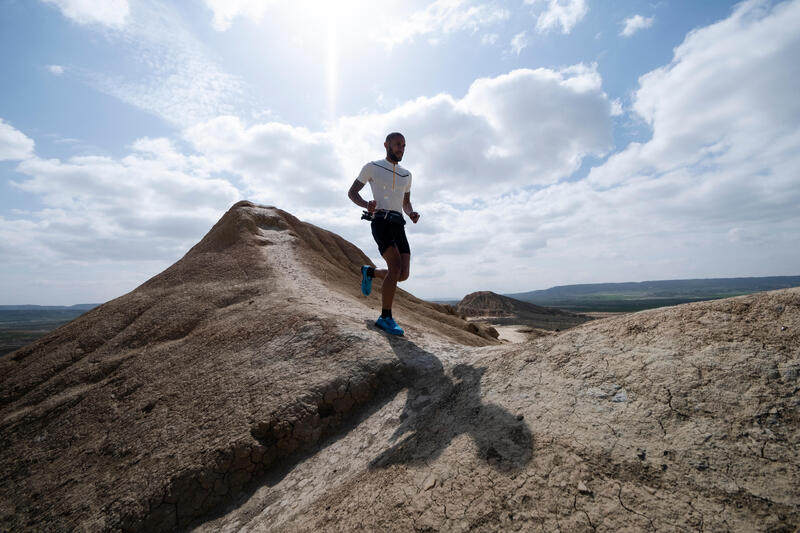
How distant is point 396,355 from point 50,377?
4.61 m

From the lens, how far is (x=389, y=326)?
13.5 feet

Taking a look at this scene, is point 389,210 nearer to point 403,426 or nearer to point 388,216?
point 388,216

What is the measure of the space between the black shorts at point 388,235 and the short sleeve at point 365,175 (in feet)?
1.53

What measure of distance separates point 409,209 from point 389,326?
1.41 meters

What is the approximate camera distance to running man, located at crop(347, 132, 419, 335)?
13.4 ft

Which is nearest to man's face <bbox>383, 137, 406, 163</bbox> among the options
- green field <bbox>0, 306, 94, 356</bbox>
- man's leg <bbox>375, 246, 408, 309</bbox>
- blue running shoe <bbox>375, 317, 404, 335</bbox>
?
man's leg <bbox>375, 246, 408, 309</bbox>

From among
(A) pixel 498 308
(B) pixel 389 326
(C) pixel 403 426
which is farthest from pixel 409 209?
(A) pixel 498 308

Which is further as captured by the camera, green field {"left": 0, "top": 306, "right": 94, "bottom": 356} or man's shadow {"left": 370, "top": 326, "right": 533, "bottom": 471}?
green field {"left": 0, "top": 306, "right": 94, "bottom": 356}

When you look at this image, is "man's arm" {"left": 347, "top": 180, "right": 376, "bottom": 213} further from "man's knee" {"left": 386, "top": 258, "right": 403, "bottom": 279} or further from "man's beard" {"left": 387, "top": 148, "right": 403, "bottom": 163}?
"man's knee" {"left": 386, "top": 258, "right": 403, "bottom": 279}

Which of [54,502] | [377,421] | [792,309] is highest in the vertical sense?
[792,309]

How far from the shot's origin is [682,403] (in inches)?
75.7

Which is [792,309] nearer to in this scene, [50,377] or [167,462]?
[167,462]

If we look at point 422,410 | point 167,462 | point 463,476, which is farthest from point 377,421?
point 167,462

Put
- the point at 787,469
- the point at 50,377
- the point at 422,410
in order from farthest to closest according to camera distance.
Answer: the point at 50,377
the point at 422,410
the point at 787,469
